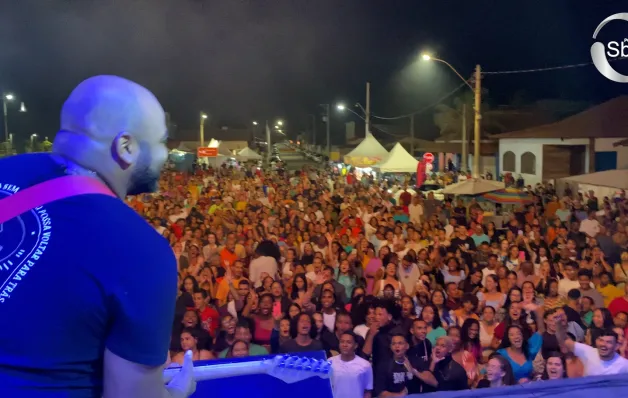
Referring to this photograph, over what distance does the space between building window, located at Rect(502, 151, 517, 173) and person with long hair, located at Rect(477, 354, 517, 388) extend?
24.4m

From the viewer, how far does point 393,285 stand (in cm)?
680

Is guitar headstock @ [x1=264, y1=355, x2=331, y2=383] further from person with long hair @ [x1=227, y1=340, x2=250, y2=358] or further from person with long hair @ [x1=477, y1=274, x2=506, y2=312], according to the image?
person with long hair @ [x1=477, y1=274, x2=506, y2=312]

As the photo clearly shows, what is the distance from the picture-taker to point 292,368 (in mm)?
1773

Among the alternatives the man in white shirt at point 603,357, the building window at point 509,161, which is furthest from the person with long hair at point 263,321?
the building window at point 509,161

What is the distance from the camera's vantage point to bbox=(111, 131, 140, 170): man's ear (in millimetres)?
1259

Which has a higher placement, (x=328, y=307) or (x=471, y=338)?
(x=328, y=307)

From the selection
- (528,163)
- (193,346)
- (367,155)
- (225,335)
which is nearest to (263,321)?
(225,335)

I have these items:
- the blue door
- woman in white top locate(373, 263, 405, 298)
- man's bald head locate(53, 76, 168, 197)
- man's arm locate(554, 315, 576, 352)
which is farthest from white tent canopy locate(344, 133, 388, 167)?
man's bald head locate(53, 76, 168, 197)

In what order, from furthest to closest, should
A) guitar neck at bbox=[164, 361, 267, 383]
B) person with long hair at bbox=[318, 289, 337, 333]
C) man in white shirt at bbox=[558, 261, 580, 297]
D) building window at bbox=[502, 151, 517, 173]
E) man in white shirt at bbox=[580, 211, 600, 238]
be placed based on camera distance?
building window at bbox=[502, 151, 517, 173] → man in white shirt at bbox=[580, 211, 600, 238] → man in white shirt at bbox=[558, 261, 580, 297] → person with long hair at bbox=[318, 289, 337, 333] → guitar neck at bbox=[164, 361, 267, 383]

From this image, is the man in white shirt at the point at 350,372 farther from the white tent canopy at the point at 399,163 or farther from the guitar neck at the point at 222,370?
the white tent canopy at the point at 399,163

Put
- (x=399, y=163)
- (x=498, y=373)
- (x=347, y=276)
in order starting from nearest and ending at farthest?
(x=498, y=373) < (x=347, y=276) < (x=399, y=163)

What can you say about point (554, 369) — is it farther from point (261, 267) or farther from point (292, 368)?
point (261, 267)

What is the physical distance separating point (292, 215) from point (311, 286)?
4563 mm

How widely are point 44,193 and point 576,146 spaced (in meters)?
26.4
